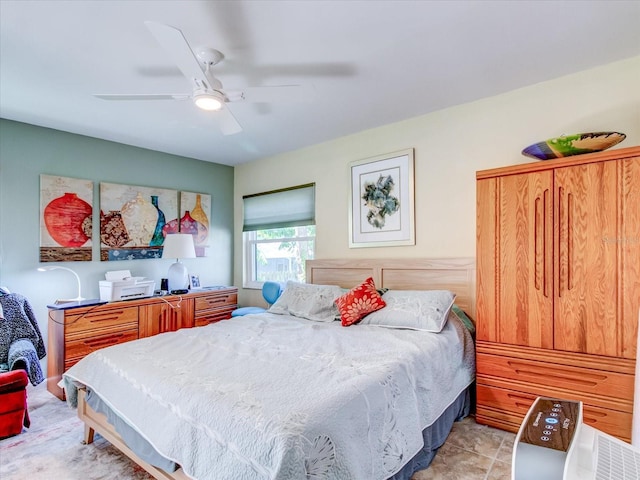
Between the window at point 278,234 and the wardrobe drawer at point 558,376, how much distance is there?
7.68 feet

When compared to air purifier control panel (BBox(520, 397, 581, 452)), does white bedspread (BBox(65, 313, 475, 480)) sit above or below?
below

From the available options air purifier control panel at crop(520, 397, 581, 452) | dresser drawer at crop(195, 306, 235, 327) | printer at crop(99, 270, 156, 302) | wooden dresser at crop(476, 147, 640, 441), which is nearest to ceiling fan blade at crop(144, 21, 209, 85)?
air purifier control panel at crop(520, 397, 581, 452)

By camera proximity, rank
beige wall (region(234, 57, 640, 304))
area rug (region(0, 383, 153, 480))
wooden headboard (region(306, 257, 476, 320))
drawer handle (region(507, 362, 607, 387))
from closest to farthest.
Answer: area rug (region(0, 383, 153, 480)), drawer handle (region(507, 362, 607, 387)), beige wall (region(234, 57, 640, 304)), wooden headboard (region(306, 257, 476, 320))

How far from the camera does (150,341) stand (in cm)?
231

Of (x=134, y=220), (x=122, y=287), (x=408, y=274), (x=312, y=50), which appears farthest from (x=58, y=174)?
(x=408, y=274)

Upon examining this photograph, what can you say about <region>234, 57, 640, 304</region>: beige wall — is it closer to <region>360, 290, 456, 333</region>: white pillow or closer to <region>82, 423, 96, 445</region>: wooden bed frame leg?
<region>360, 290, 456, 333</region>: white pillow

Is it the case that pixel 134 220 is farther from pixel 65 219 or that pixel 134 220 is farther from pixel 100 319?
pixel 100 319

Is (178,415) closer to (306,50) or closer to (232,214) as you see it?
(306,50)

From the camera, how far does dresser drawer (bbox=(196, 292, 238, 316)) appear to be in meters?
4.17

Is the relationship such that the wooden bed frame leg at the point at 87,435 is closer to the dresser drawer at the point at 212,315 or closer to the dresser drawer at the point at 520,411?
the dresser drawer at the point at 212,315

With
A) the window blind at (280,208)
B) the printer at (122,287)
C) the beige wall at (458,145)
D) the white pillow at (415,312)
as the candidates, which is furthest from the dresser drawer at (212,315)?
the white pillow at (415,312)

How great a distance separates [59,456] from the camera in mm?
2145

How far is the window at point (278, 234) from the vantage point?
429 centimetres

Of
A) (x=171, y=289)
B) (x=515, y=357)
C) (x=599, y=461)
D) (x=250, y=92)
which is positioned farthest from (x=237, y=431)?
(x=171, y=289)
